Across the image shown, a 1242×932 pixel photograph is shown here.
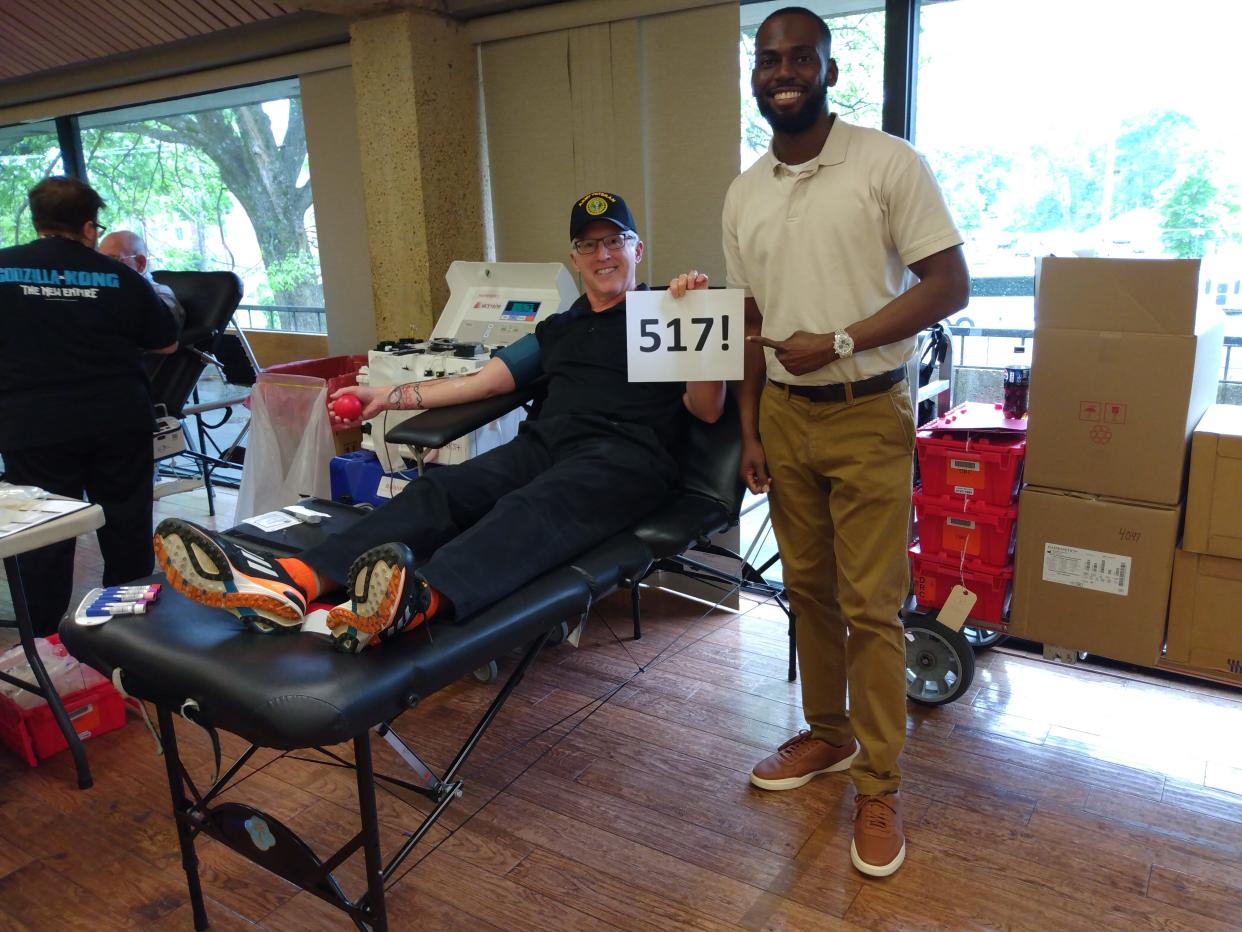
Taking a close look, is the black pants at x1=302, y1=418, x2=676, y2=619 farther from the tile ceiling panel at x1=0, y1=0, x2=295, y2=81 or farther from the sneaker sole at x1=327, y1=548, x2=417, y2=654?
the tile ceiling panel at x1=0, y1=0, x2=295, y2=81

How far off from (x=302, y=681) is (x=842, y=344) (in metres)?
1.06

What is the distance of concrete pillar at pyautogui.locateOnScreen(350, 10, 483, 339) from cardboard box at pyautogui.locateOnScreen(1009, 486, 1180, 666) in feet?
7.36

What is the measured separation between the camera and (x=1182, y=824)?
1908 mm

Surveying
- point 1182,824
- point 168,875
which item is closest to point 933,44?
point 1182,824

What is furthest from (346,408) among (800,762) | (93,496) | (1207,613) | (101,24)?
(101,24)

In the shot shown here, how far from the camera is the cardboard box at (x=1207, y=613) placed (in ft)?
6.41

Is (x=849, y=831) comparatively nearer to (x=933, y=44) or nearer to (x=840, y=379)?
(x=840, y=379)

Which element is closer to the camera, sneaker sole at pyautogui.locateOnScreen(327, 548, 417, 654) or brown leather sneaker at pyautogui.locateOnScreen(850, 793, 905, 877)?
sneaker sole at pyautogui.locateOnScreen(327, 548, 417, 654)

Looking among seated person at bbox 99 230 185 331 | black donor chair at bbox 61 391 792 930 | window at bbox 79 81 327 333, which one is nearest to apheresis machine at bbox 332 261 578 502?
black donor chair at bbox 61 391 792 930

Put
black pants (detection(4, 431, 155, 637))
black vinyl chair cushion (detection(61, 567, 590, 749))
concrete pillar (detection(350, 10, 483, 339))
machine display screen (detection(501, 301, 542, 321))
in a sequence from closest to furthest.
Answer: black vinyl chair cushion (detection(61, 567, 590, 749)) → black pants (detection(4, 431, 155, 637)) → machine display screen (detection(501, 301, 542, 321)) → concrete pillar (detection(350, 10, 483, 339))

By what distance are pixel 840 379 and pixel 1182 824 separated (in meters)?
1.16

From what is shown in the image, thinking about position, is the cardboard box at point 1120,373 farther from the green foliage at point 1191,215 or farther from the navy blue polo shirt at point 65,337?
the navy blue polo shirt at point 65,337

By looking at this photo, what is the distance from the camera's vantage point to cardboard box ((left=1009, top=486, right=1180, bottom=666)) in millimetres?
2021

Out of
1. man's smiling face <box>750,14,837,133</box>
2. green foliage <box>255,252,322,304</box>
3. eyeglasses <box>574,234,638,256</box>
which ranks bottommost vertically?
green foliage <box>255,252,322,304</box>
